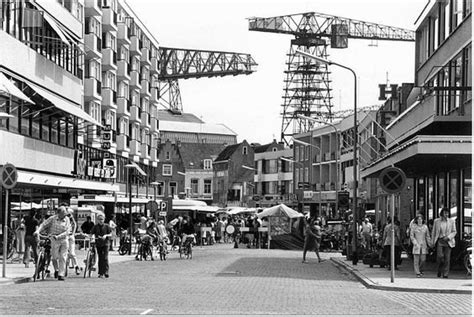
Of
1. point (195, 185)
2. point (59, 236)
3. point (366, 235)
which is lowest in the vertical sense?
point (366, 235)

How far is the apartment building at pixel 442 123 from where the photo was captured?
2978 centimetres

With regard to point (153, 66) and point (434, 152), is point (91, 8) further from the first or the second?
point (434, 152)

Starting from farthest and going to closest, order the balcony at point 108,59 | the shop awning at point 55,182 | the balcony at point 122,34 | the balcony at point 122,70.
A: the balcony at point 122,70 < the balcony at point 122,34 < the balcony at point 108,59 < the shop awning at point 55,182

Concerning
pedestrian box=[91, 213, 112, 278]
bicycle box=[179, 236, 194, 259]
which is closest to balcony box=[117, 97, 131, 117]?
bicycle box=[179, 236, 194, 259]

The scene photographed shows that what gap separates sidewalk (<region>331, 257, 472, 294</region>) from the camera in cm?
2373

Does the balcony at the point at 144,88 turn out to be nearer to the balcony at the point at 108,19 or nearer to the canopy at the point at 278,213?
the balcony at the point at 108,19

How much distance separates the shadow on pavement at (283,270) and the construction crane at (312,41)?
203 ft

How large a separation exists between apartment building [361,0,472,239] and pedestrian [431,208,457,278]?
6.50 feet

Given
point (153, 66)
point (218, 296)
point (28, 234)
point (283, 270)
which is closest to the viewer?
point (218, 296)

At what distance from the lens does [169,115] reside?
179375 millimetres

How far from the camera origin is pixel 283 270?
32500mm

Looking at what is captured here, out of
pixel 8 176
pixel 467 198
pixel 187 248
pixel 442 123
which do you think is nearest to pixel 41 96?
pixel 187 248

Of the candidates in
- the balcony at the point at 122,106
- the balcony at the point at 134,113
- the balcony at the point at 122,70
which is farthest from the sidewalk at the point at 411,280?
the balcony at the point at 134,113

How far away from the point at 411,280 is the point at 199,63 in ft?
347
